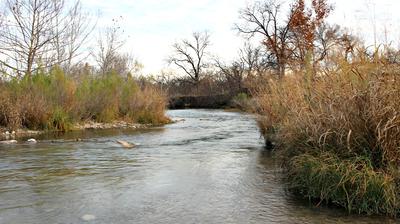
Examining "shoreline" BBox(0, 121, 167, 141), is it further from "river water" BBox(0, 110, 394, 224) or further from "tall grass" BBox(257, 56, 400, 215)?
"tall grass" BBox(257, 56, 400, 215)

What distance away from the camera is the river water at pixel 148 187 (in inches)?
207

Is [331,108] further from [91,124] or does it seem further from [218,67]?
[218,67]

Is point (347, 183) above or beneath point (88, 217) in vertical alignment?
above

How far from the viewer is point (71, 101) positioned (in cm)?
1691

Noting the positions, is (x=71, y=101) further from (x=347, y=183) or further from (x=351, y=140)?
(x=347, y=183)

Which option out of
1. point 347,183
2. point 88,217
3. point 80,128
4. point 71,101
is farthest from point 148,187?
point 71,101

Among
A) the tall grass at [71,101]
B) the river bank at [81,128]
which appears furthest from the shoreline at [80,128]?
the tall grass at [71,101]

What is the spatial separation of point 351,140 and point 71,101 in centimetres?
1317

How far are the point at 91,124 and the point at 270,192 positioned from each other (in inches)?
504

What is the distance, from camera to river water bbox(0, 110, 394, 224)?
525 cm

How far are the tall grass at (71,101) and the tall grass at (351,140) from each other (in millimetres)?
10959

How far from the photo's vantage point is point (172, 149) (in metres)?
11.1

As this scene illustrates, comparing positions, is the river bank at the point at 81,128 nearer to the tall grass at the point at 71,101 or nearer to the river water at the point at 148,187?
the tall grass at the point at 71,101

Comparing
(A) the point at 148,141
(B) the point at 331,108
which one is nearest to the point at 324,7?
(A) the point at 148,141
